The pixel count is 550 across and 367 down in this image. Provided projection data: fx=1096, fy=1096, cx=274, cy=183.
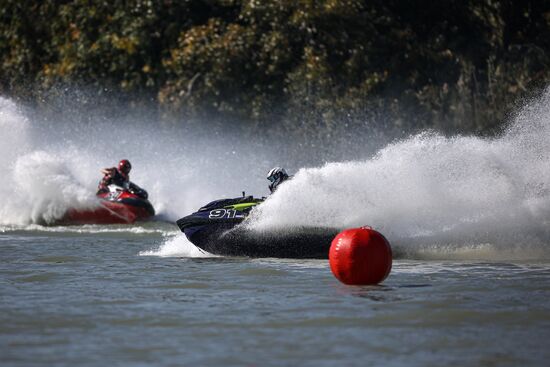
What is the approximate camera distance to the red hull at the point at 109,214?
1002 inches

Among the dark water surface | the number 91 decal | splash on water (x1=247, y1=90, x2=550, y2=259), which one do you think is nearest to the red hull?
the number 91 decal

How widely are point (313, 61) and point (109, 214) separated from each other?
36.7ft

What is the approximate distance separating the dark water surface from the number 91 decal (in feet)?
2.81

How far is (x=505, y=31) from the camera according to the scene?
35.4 meters

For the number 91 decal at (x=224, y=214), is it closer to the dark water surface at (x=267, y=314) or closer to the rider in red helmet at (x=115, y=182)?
the dark water surface at (x=267, y=314)

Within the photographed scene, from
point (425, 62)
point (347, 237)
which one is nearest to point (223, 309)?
point (347, 237)

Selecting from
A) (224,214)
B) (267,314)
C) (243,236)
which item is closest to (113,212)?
(224,214)

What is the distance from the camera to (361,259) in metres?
12.6

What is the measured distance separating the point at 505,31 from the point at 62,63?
51.4 ft

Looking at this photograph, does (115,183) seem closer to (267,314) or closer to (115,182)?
(115,182)

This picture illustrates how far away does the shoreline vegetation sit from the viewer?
111 feet

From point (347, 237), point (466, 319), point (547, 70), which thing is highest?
point (547, 70)

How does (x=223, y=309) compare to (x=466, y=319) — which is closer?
(x=466, y=319)

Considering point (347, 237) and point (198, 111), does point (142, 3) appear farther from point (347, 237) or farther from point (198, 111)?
point (347, 237)
